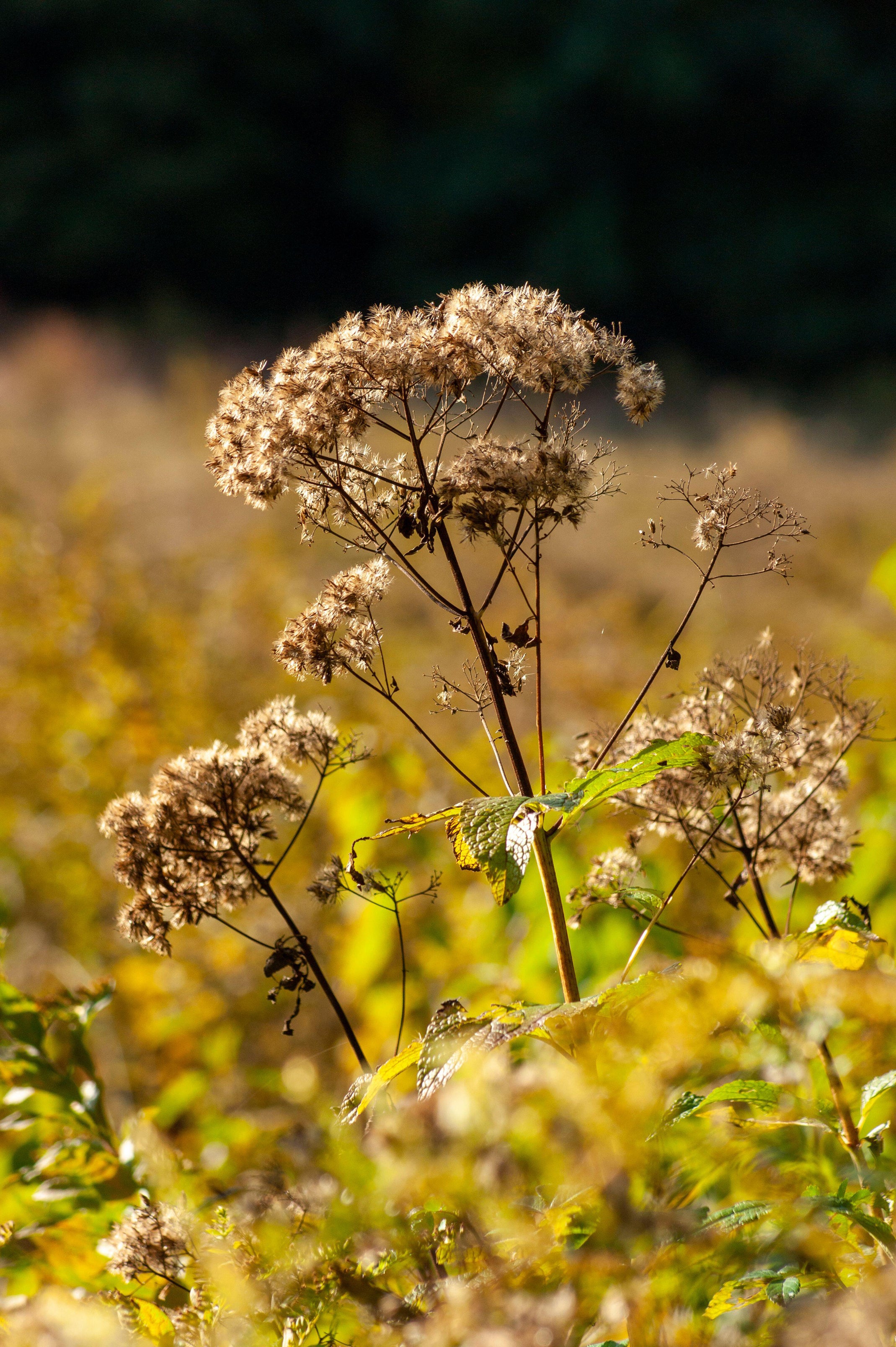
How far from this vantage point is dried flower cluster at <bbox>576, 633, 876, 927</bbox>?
0.95m

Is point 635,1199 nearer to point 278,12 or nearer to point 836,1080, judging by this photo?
point 836,1080

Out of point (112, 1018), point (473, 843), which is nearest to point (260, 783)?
point (473, 843)

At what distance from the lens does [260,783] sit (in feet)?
3.09

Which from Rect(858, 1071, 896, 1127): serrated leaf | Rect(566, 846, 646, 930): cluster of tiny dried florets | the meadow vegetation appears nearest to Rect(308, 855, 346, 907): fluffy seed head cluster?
the meadow vegetation

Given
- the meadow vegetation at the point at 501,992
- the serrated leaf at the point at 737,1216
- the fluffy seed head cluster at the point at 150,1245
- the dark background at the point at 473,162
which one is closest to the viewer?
the meadow vegetation at the point at 501,992

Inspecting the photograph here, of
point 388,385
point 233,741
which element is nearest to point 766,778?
point 388,385

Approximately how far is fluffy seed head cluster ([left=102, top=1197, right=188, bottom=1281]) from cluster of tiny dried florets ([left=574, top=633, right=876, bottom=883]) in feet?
1.66

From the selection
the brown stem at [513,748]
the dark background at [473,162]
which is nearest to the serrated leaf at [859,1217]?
the brown stem at [513,748]

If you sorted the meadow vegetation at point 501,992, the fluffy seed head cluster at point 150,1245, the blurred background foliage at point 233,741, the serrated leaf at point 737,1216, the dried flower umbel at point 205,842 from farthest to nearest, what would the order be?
the blurred background foliage at point 233,741 < the dried flower umbel at point 205,842 < the fluffy seed head cluster at point 150,1245 < the serrated leaf at point 737,1216 < the meadow vegetation at point 501,992

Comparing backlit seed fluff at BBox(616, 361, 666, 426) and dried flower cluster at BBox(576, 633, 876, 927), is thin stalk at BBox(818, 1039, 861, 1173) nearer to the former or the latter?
dried flower cluster at BBox(576, 633, 876, 927)

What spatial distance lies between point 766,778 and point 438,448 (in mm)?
440

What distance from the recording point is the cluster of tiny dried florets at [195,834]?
89 cm

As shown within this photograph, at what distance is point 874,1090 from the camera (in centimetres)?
82

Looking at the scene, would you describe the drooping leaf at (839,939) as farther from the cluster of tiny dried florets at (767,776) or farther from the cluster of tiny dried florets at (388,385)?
the cluster of tiny dried florets at (388,385)
